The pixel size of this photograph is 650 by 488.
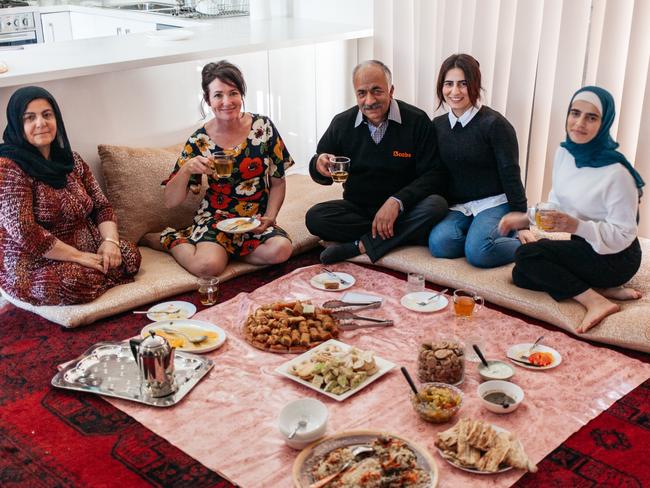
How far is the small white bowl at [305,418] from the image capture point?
7.56 ft

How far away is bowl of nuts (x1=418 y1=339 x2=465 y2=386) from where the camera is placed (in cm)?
258

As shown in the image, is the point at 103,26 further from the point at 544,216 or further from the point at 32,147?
the point at 544,216

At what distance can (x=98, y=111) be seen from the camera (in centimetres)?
384

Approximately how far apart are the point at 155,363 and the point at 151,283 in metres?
0.94

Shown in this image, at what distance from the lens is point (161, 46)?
168 inches

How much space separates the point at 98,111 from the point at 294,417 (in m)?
2.16

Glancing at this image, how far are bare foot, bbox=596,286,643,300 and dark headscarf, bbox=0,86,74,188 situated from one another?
7.59ft

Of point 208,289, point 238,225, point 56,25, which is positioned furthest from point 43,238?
point 56,25

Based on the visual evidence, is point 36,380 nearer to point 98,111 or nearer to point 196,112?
point 98,111

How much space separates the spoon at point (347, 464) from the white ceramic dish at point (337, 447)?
4 centimetres

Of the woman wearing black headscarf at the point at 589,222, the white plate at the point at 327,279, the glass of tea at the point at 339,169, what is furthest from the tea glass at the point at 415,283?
the glass of tea at the point at 339,169

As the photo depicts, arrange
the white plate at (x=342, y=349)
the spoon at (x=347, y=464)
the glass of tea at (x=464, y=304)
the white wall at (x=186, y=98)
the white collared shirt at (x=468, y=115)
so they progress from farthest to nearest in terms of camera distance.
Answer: the white wall at (x=186, y=98) → the white collared shirt at (x=468, y=115) → the glass of tea at (x=464, y=304) → the white plate at (x=342, y=349) → the spoon at (x=347, y=464)

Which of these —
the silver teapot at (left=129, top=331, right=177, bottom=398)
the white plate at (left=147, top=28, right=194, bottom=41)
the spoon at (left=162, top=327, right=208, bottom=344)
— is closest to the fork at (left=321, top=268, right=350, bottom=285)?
the spoon at (left=162, top=327, right=208, bottom=344)

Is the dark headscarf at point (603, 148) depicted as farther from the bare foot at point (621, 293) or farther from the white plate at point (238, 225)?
the white plate at point (238, 225)
